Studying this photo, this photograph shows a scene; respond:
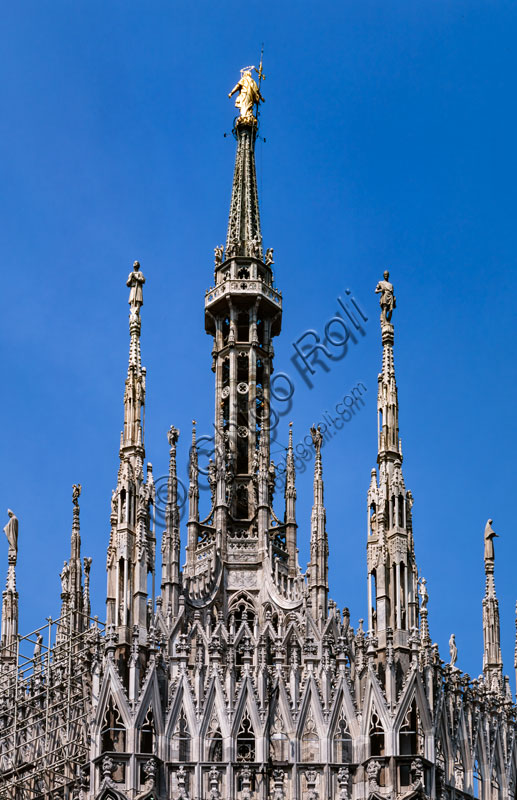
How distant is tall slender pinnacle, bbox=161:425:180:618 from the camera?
78.8 metres

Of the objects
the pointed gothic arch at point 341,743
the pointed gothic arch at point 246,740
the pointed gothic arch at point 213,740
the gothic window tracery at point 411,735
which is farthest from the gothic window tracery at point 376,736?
the pointed gothic arch at point 213,740

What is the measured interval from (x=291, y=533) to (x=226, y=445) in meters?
5.50

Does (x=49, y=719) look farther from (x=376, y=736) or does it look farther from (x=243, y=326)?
(x=243, y=326)

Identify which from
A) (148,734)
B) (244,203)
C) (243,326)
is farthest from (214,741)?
(244,203)

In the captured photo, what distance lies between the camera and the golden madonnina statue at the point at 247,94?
99.0 metres

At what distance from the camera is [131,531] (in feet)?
209

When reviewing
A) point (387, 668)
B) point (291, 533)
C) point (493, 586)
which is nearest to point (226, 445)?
point (291, 533)

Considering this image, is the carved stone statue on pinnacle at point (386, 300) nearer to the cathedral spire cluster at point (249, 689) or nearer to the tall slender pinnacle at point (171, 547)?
the cathedral spire cluster at point (249, 689)

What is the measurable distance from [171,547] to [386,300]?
16.3m

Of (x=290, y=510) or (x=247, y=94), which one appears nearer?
(x=290, y=510)

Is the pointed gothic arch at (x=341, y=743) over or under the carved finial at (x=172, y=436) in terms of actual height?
under

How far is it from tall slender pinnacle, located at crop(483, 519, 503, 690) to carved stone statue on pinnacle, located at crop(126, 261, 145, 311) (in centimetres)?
1733

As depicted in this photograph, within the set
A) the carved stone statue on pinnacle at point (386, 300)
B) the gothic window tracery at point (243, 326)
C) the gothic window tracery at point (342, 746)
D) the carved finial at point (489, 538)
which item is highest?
the gothic window tracery at point (243, 326)

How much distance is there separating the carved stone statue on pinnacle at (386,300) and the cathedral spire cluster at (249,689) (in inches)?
2.0
